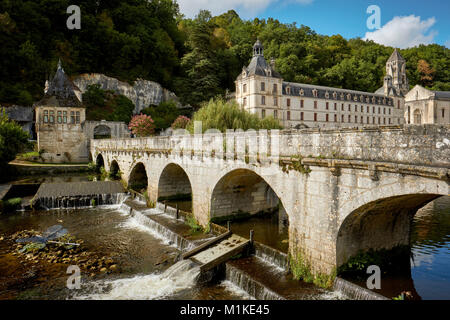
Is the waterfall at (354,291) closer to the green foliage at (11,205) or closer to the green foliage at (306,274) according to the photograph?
the green foliage at (306,274)

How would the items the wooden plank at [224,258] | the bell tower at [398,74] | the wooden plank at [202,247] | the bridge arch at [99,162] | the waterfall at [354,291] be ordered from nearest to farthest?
the waterfall at [354,291]
the wooden plank at [224,258]
the wooden plank at [202,247]
the bridge arch at [99,162]
the bell tower at [398,74]

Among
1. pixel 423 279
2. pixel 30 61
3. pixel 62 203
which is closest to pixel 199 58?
pixel 30 61

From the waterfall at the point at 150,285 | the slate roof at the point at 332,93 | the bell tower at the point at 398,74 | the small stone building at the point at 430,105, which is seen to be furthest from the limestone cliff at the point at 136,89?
the bell tower at the point at 398,74

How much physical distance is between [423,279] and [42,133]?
46.5m

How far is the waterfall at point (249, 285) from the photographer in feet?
27.6

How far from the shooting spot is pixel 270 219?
16.1 m

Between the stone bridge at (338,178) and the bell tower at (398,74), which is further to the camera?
the bell tower at (398,74)

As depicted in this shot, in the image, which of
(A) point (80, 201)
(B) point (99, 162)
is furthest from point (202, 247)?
(B) point (99, 162)

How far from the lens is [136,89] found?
54.2m

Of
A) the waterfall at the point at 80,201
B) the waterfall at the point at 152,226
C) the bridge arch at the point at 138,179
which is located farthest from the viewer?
the bridge arch at the point at 138,179

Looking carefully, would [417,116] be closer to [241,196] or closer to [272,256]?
[241,196]

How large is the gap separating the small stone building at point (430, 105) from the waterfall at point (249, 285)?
5678 cm

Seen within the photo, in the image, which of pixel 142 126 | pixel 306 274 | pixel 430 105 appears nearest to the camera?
pixel 306 274

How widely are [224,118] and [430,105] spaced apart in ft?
156
